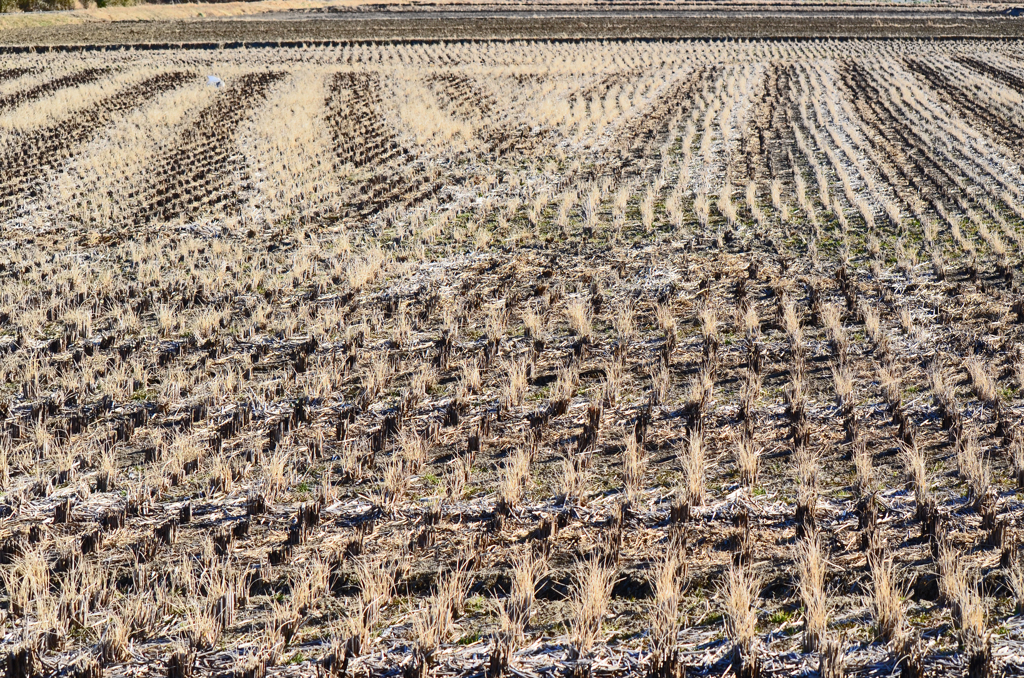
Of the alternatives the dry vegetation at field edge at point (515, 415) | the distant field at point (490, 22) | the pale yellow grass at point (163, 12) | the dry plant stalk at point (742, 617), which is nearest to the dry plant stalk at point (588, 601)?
the dry vegetation at field edge at point (515, 415)

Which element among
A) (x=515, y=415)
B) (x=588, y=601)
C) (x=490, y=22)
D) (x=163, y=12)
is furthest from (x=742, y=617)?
(x=163, y=12)

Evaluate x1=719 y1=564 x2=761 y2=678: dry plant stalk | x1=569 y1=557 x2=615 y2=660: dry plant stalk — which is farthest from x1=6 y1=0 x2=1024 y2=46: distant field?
x1=719 y1=564 x2=761 y2=678: dry plant stalk

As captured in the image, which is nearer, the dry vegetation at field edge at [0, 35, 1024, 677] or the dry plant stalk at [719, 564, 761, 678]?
the dry plant stalk at [719, 564, 761, 678]

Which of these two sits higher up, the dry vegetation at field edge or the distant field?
the distant field

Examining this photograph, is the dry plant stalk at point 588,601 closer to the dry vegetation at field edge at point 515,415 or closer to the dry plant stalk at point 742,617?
the dry vegetation at field edge at point 515,415

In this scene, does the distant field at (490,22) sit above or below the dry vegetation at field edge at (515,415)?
above

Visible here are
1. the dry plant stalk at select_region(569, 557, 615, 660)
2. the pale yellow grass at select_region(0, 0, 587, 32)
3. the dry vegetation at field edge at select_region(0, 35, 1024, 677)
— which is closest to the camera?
the dry plant stalk at select_region(569, 557, 615, 660)

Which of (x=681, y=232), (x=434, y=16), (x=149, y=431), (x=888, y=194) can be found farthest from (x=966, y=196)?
(x=434, y=16)

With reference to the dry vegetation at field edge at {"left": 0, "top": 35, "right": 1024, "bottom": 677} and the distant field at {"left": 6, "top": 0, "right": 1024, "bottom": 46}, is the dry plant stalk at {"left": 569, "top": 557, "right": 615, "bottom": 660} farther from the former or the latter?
the distant field at {"left": 6, "top": 0, "right": 1024, "bottom": 46}
